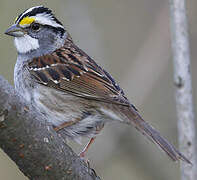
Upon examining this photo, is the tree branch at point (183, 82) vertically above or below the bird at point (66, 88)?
above

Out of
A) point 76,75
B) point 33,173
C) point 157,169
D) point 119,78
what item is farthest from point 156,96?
point 33,173

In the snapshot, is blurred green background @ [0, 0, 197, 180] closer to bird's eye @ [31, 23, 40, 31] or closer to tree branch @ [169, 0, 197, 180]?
bird's eye @ [31, 23, 40, 31]

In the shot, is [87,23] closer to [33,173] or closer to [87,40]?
[87,40]

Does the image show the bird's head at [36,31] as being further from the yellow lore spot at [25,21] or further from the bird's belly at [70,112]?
the bird's belly at [70,112]

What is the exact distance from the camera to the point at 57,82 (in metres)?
3.83

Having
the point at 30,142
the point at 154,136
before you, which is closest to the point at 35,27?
the point at 154,136

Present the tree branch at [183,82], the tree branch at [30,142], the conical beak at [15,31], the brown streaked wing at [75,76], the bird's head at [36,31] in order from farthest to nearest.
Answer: the bird's head at [36,31]
the conical beak at [15,31]
the brown streaked wing at [75,76]
the tree branch at [183,82]
the tree branch at [30,142]

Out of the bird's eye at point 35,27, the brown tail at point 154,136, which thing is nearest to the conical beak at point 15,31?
the bird's eye at point 35,27

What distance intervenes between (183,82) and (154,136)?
483 millimetres

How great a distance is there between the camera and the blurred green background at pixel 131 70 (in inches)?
185

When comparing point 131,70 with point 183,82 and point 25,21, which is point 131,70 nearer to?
point 25,21

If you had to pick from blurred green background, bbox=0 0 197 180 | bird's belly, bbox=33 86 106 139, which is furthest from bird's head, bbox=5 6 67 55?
bird's belly, bbox=33 86 106 139

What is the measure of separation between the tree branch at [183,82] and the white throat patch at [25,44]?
147 centimetres

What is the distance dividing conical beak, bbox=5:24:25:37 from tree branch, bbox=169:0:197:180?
147cm
